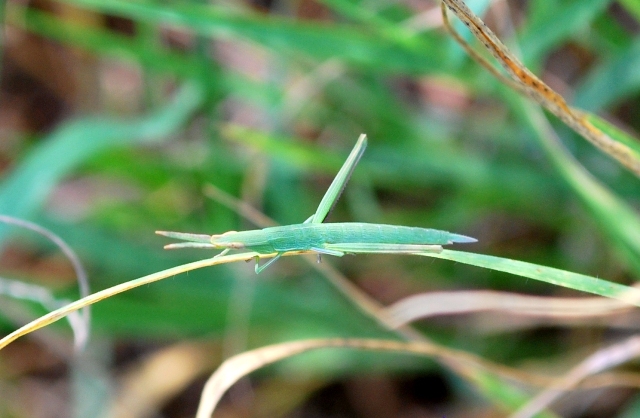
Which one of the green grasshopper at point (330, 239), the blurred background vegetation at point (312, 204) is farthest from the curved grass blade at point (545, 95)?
the blurred background vegetation at point (312, 204)

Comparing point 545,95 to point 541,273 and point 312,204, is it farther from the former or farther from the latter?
point 312,204

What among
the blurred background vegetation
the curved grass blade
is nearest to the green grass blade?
the curved grass blade

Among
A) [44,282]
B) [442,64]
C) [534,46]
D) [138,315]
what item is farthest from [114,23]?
[534,46]

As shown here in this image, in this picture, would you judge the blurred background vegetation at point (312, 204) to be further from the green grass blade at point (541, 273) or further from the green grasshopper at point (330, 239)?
the green grass blade at point (541, 273)

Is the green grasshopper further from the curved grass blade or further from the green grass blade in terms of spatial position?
the curved grass blade

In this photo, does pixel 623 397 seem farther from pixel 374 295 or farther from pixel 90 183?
pixel 90 183

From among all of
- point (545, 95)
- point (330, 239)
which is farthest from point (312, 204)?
point (545, 95)

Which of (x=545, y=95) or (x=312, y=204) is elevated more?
(x=312, y=204)
